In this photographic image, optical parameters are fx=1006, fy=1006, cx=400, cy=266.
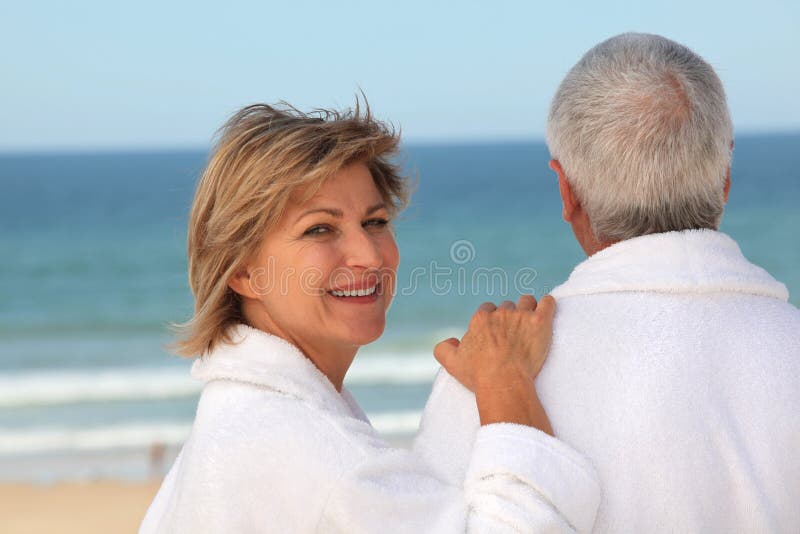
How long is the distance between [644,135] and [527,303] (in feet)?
1.50

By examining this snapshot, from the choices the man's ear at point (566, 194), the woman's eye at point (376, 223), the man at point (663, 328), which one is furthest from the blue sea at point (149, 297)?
the man at point (663, 328)

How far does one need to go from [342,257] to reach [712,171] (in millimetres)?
957

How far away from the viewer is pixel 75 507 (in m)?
6.60

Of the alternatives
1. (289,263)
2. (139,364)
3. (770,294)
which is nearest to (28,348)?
(139,364)

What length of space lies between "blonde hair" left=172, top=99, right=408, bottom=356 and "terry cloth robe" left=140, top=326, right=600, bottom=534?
28cm

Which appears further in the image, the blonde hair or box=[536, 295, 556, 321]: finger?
the blonde hair

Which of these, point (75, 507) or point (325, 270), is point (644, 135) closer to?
point (325, 270)

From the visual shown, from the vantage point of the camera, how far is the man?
1995mm

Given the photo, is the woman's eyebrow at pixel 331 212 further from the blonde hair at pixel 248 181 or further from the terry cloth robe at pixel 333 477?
the terry cloth robe at pixel 333 477

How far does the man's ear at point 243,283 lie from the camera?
261cm

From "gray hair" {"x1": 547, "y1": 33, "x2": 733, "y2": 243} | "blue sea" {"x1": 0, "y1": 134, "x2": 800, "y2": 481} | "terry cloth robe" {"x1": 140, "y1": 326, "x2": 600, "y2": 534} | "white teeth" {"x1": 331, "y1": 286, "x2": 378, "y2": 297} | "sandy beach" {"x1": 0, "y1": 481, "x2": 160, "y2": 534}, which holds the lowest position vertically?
"blue sea" {"x1": 0, "y1": 134, "x2": 800, "y2": 481}

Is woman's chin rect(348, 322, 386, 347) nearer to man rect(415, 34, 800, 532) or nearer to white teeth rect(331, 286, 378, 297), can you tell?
white teeth rect(331, 286, 378, 297)

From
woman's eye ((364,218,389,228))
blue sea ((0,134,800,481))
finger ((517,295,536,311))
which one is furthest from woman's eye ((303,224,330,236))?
finger ((517,295,536,311))

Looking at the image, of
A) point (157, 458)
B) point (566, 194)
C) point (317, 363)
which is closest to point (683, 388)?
point (566, 194)
